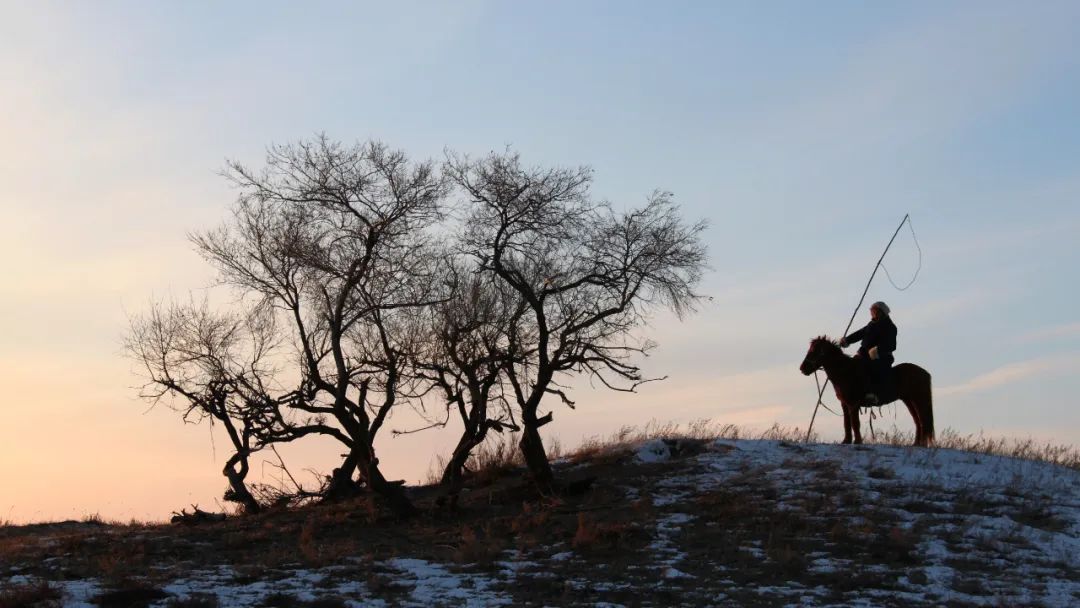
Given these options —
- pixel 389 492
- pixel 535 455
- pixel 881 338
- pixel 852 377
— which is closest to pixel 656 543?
pixel 535 455

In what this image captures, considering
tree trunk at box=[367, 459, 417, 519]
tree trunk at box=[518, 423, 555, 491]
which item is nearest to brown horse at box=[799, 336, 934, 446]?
tree trunk at box=[518, 423, 555, 491]

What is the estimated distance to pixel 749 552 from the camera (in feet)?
53.0

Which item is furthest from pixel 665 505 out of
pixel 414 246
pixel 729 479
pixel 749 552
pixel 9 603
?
pixel 9 603

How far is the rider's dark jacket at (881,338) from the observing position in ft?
74.4

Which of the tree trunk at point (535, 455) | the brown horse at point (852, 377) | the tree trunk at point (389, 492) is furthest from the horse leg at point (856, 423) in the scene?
the tree trunk at point (389, 492)

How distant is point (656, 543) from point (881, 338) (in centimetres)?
818

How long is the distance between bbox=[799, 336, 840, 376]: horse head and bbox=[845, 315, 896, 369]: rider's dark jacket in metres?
0.48

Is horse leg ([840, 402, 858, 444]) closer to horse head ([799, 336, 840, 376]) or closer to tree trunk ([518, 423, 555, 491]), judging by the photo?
horse head ([799, 336, 840, 376])

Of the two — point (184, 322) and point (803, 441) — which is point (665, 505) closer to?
point (803, 441)

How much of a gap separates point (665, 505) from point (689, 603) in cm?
582

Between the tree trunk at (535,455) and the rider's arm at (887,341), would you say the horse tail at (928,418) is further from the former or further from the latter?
the tree trunk at (535,455)

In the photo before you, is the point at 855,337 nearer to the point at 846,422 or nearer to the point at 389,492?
the point at 846,422

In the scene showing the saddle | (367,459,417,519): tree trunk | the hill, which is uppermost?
the saddle

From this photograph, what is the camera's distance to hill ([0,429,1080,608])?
46.6 ft
